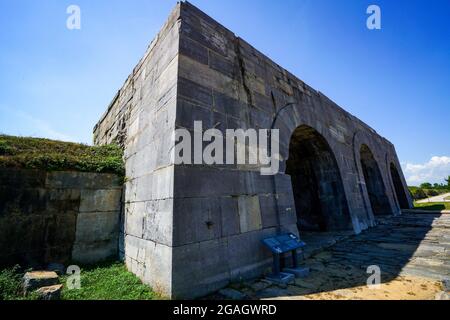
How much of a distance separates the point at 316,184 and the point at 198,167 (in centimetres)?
551

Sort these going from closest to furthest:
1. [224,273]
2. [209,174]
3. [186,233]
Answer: [186,233]
[224,273]
[209,174]

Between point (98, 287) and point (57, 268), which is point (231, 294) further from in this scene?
point (57, 268)

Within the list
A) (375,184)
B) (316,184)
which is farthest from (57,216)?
(375,184)

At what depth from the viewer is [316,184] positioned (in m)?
7.47

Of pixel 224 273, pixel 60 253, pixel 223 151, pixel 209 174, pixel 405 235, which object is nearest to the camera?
pixel 224 273

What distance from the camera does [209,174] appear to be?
3.29 m

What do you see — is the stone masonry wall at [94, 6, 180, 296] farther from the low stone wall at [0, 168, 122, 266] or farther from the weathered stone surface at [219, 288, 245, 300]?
the weathered stone surface at [219, 288, 245, 300]

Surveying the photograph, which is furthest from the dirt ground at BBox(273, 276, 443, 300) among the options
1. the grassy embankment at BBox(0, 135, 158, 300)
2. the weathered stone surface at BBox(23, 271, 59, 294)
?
the weathered stone surface at BBox(23, 271, 59, 294)

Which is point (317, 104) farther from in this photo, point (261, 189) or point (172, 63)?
point (172, 63)

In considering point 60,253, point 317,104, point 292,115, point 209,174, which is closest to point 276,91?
point 292,115

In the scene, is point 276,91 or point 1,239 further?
point 276,91

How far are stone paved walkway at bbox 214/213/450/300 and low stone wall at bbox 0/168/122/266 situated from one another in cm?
278

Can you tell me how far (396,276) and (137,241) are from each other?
398cm

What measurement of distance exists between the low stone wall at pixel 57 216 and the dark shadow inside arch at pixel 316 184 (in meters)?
5.35
